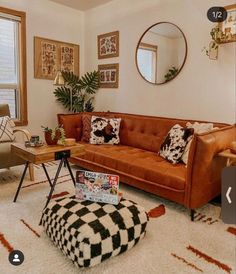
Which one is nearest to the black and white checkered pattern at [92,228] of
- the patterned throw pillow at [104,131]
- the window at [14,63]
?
the patterned throw pillow at [104,131]

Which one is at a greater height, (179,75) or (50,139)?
(179,75)

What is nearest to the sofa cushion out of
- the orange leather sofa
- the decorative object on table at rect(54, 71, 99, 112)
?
the orange leather sofa

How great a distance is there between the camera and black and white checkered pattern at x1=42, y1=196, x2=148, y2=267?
135 centimetres

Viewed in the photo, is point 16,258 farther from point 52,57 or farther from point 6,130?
point 52,57

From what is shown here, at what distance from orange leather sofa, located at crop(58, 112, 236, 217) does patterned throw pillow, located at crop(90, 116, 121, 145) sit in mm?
96

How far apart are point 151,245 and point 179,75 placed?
6.14 ft

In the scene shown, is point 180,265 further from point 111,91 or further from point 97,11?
point 97,11

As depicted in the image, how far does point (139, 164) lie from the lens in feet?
7.50

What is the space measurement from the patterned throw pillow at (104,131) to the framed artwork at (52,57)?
46.0 inches

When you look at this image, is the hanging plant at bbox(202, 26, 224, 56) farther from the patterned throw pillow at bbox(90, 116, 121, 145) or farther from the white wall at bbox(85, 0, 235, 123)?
the patterned throw pillow at bbox(90, 116, 121, 145)

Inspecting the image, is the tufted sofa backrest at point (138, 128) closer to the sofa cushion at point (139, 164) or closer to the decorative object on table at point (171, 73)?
the sofa cushion at point (139, 164)

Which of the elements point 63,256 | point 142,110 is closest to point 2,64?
A: point 142,110

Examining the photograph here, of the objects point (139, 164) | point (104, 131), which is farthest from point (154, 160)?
point (104, 131)

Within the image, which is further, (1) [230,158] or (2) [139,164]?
(2) [139,164]
